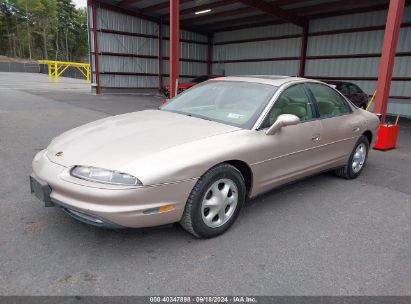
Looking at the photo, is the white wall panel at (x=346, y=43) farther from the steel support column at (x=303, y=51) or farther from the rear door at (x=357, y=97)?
the rear door at (x=357, y=97)

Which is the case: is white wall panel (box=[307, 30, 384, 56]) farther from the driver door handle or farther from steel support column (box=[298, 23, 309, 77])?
the driver door handle

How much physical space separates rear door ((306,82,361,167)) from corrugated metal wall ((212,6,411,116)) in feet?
38.5

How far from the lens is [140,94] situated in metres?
20.4

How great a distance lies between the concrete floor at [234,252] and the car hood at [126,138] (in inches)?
28.5

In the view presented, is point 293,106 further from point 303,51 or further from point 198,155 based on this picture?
point 303,51

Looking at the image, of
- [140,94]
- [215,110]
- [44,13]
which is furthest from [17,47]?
[215,110]

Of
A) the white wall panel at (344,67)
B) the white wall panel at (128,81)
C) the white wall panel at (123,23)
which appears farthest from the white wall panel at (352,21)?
the white wall panel at (128,81)

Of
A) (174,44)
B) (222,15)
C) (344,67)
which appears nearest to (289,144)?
(174,44)

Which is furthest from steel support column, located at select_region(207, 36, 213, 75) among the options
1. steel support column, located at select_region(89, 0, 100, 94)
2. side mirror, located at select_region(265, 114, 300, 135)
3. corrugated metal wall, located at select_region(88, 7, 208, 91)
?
side mirror, located at select_region(265, 114, 300, 135)

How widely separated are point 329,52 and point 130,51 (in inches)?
438

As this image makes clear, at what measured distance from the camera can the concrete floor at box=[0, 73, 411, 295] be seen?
2.34 m

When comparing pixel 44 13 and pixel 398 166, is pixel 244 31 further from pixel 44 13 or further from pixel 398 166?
pixel 44 13

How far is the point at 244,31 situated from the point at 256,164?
19.3 meters

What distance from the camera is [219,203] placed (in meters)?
2.98
